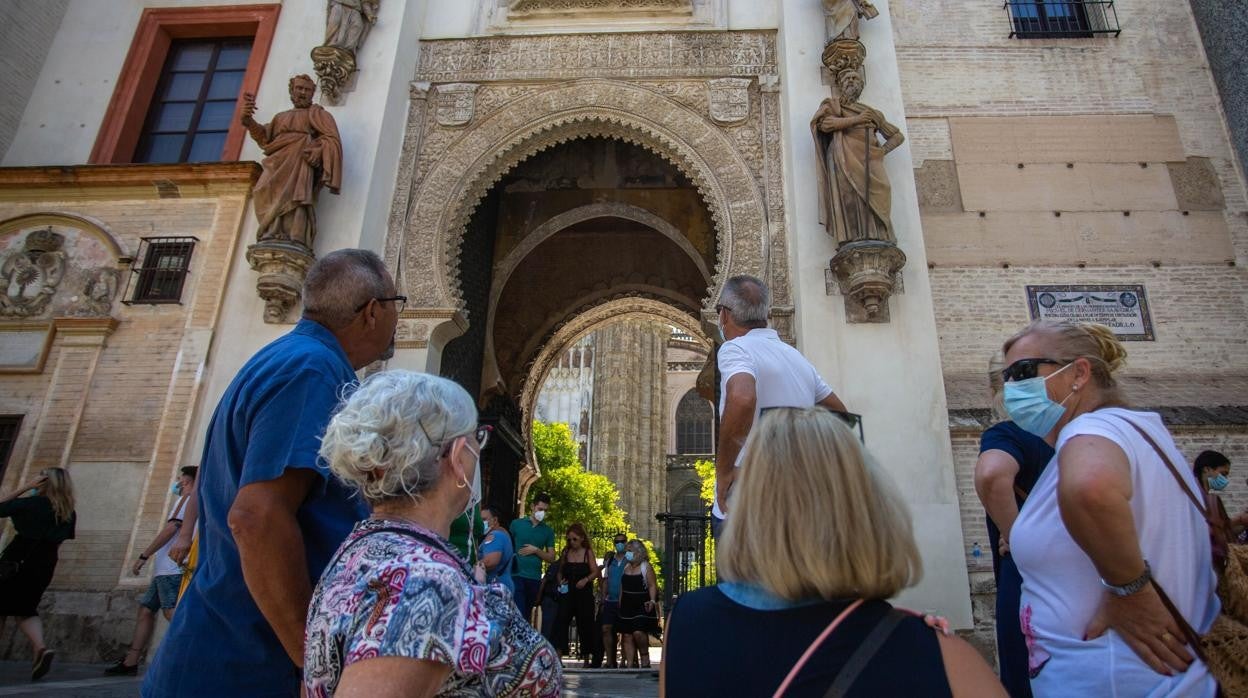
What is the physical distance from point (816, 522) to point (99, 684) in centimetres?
526

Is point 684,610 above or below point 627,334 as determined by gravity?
below

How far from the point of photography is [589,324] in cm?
1248

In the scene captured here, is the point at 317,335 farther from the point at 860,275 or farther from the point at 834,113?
the point at 834,113

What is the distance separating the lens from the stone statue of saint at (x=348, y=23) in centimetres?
796

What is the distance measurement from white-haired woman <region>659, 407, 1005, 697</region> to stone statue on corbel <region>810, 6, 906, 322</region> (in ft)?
17.7

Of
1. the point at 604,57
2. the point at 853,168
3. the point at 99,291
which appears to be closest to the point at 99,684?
the point at 99,291

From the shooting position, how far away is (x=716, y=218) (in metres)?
7.41

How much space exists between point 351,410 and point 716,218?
625 cm

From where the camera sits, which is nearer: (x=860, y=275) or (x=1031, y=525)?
(x=1031, y=525)

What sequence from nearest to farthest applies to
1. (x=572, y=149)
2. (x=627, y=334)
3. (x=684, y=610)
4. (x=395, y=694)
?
(x=395, y=694) < (x=684, y=610) < (x=572, y=149) < (x=627, y=334)

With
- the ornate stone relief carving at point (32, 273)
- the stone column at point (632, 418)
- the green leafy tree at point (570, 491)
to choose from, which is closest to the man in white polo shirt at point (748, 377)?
the ornate stone relief carving at point (32, 273)

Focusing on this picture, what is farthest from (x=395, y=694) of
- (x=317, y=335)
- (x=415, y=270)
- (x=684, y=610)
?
(x=415, y=270)

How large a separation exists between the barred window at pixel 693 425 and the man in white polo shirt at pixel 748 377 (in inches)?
1699

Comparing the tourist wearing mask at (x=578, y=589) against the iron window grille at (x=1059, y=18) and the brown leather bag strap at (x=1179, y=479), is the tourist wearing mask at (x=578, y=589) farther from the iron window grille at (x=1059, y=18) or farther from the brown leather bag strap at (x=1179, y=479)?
the iron window grille at (x=1059, y=18)
